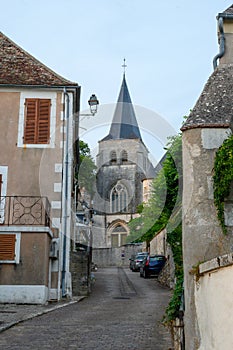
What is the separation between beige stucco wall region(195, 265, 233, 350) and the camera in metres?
4.64

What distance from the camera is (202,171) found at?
654 cm

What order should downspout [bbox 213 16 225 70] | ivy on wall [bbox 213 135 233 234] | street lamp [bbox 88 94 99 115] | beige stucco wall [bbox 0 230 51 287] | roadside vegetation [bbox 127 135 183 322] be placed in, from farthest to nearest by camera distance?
street lamp [bbox 88 94 99 115] < beige stucco wall [bbox 0 230 51 287] < roadside vegetation [bbox 127 135 183 322] < downspout [bbox 213 16 225 70] < ivy on wall [bbox 213 135 233 234]

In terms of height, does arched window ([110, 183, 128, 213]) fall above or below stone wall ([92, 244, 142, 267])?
above

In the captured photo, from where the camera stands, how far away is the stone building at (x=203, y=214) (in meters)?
5.65

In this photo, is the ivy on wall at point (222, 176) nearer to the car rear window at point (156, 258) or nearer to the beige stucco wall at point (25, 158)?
the beige stucco wall at point (25, 158)

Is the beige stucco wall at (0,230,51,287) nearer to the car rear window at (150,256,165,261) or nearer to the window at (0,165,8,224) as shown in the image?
the window at (0,165,8,224)

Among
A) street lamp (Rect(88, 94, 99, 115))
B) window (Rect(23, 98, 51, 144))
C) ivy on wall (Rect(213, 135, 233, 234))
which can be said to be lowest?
ivy on wall (Rect(213, 135, 233, 234))

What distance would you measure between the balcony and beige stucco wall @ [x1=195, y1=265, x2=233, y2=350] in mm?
9318

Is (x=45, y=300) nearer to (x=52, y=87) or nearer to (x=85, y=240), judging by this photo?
(x=52, y=87)

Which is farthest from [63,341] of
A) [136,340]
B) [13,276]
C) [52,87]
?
[52,87]

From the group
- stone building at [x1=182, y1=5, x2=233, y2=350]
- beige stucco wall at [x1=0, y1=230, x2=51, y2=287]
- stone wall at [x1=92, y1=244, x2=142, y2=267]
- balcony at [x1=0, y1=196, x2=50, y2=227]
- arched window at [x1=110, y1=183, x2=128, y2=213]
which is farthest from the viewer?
arched window at [x1=110, y1=183, x2=128, y2=213]

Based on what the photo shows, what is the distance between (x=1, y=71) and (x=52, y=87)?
6.57 feet

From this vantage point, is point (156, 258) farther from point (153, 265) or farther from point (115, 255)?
point (115, 255)

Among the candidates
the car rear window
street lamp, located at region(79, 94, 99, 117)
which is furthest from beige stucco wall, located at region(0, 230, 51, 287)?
the car rear window
